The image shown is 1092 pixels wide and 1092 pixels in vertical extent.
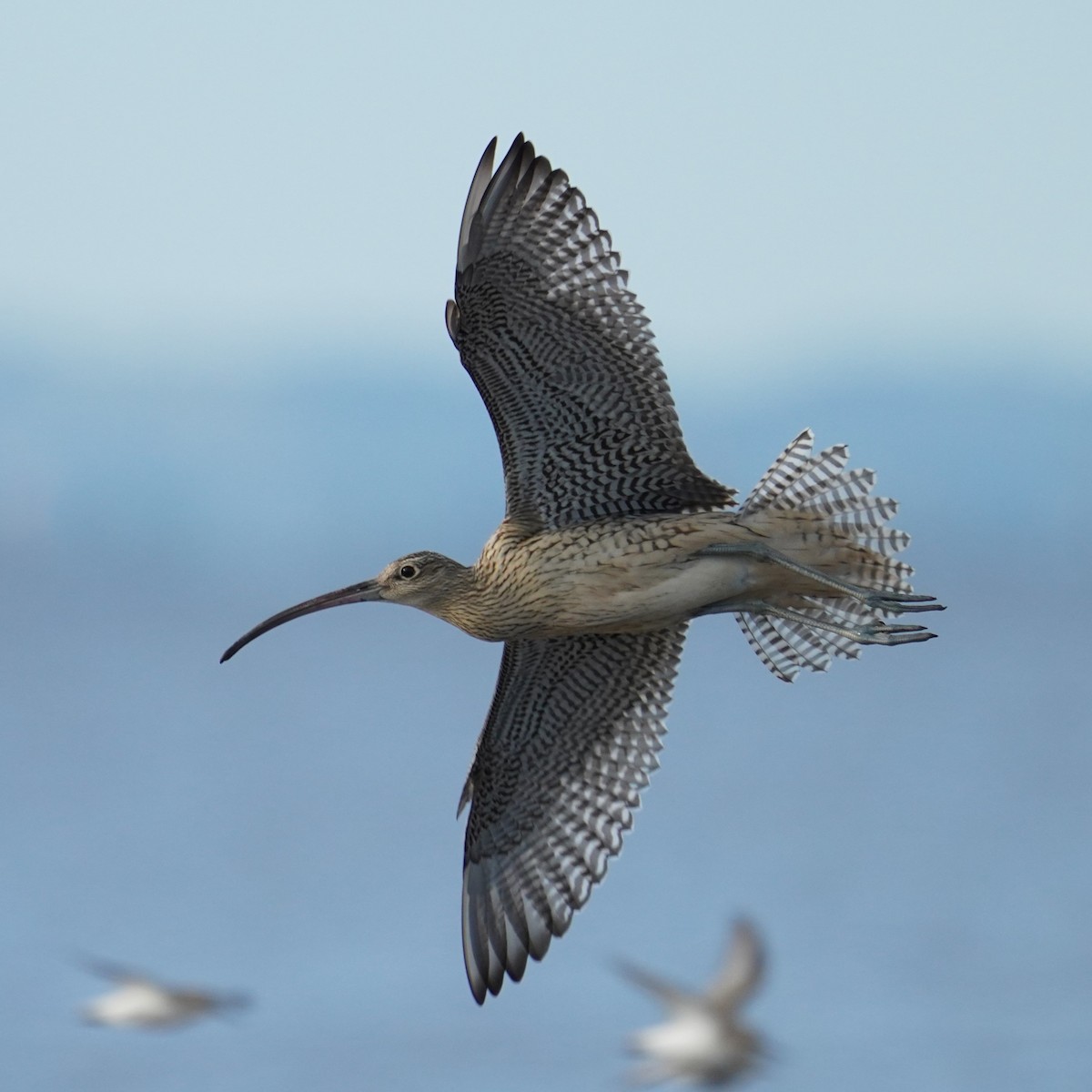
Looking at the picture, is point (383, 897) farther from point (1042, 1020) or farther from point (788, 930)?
point (1042, 1020)

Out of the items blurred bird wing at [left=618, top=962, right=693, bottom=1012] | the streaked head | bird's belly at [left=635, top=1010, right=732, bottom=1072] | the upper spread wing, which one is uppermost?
the upper spread wing

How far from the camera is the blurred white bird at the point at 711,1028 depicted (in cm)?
1395

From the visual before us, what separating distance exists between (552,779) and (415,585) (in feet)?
3.69

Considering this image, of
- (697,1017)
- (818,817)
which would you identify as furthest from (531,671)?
(818,817)

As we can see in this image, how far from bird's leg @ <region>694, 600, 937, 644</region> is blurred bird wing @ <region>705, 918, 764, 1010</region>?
5765 mm

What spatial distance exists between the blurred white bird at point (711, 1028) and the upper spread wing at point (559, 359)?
6.21 meters

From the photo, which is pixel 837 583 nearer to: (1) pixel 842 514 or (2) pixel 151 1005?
(1) pixel 842 514

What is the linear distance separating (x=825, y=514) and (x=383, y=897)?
34407 millimetres

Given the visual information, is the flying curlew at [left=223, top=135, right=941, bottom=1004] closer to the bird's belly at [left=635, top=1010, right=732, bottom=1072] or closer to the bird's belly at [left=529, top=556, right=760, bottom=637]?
the bird's belly at [left=529, top=556, right=760, bottom=637]

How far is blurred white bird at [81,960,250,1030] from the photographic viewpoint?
17203mm

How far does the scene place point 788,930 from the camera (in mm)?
39531

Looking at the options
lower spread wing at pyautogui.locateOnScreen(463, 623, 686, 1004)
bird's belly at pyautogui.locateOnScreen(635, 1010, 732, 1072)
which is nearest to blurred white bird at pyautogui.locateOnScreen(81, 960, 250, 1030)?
bird's belly at pyautogui.locateOnScreen(635, 1010, 732, 1072)

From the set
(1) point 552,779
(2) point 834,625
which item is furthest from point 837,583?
(1) point 552,779

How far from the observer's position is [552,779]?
8.72 m
